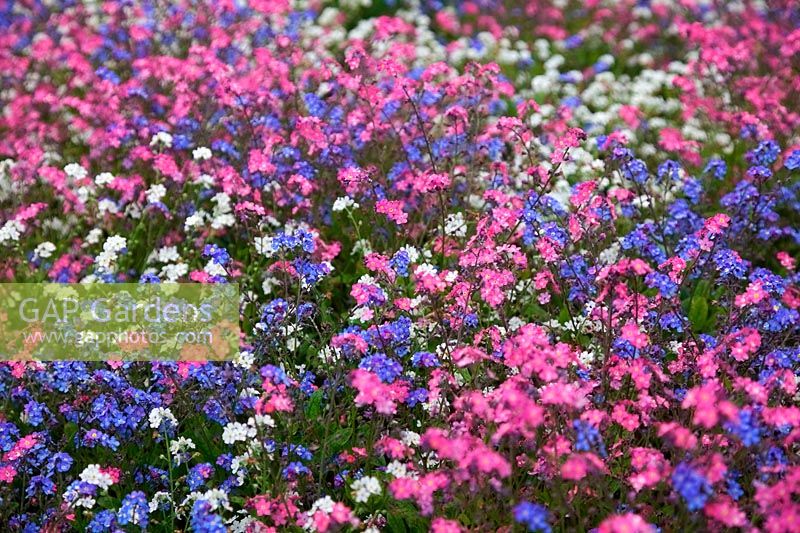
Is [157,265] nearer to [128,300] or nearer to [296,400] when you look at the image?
[128,300]

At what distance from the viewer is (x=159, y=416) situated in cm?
383

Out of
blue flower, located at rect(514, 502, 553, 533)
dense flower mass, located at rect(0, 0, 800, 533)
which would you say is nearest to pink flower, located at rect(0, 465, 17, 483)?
dense flower mass, located at rect(0, 0, 800, 533)

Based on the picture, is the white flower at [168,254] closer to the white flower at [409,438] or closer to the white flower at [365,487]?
the white flower at [409,438]

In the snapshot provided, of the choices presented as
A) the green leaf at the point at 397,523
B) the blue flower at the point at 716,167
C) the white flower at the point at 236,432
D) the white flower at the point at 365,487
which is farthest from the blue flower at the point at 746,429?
the blue flower at the point at 716,167

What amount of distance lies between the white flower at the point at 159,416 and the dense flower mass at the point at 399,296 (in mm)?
25

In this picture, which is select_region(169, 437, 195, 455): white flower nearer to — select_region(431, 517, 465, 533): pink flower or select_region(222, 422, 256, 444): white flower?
select_region(222, 422, 256, 444): white flower

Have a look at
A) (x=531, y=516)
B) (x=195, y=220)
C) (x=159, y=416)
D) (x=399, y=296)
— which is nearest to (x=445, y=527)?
(x=531, y=516)

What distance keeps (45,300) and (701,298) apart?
3.38 m

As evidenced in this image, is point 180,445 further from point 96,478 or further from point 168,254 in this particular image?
point 168,254

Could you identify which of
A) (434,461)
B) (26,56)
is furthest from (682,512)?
(26,56)

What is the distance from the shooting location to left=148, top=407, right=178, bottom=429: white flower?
3.81 metres
